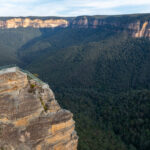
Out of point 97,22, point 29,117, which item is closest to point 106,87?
point 29,117

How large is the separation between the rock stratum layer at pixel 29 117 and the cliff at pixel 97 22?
89862mm

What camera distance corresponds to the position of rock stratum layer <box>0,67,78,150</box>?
1288 cm

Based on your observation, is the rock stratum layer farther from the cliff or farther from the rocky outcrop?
the rocky outcrop

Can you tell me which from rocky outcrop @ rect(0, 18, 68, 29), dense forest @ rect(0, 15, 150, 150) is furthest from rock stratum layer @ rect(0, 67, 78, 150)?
rocky outcrop @ rect(0, 18, 68, 29)

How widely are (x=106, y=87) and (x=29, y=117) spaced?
5309cm

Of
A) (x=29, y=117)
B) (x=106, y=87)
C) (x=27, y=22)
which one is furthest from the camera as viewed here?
(x=27, y=22)

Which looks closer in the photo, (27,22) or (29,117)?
(29,117)

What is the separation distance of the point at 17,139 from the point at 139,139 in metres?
25.9

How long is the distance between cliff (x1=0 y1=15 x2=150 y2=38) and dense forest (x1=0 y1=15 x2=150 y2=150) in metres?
3.03

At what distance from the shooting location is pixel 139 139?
32094 mm

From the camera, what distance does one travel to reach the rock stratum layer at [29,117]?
1288 centimetres

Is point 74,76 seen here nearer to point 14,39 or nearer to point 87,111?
point 87,111

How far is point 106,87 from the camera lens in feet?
211

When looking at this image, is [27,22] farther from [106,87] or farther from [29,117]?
[29,117]
